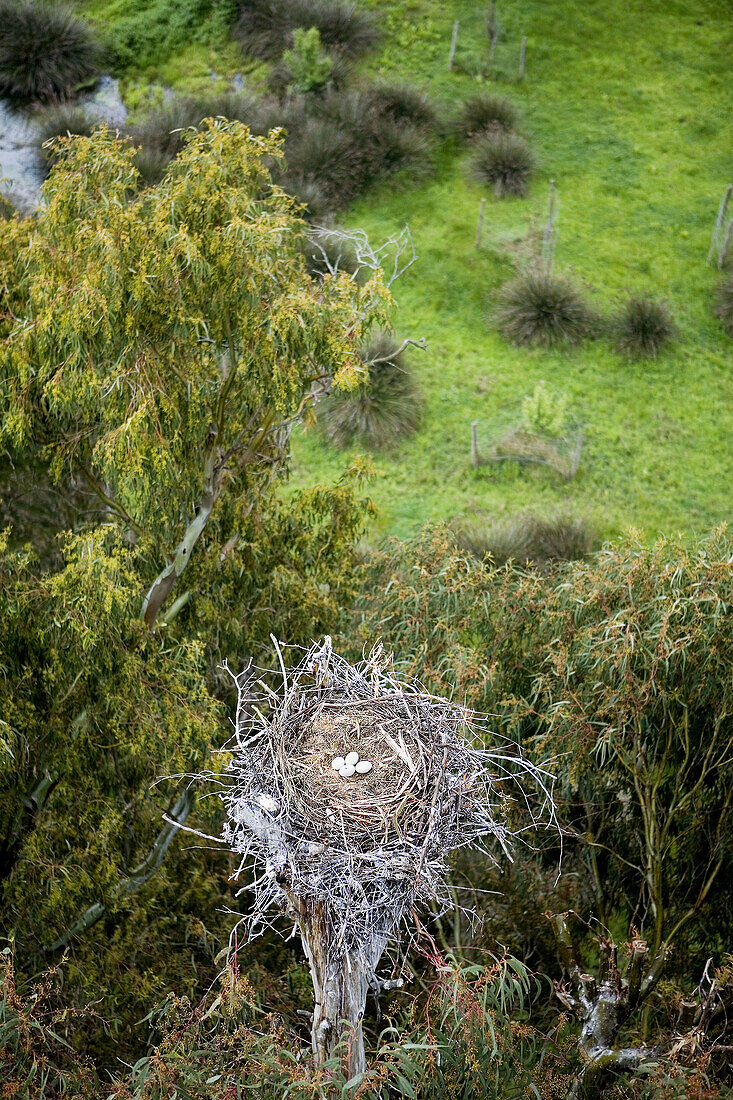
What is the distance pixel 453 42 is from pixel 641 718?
59.1ft

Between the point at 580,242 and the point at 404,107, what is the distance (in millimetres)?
4459

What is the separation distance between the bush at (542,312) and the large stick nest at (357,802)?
1212 cm

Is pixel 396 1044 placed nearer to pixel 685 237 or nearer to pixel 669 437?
pixel 669 437

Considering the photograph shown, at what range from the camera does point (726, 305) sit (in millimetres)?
17766

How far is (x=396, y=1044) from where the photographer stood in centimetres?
565

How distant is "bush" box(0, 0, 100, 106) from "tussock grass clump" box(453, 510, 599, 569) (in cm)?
1299

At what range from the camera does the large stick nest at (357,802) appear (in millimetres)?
5227

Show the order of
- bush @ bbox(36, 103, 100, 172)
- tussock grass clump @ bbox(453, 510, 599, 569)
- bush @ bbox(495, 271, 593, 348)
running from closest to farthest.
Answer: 1. tussock grass clump @ bbox(453, 510, 599, 569)
2. bush @ bbox(495, 271, 593, 348)
3. bush @ bbox(36, 103, 100, 172)

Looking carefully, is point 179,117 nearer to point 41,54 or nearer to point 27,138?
point 27,138

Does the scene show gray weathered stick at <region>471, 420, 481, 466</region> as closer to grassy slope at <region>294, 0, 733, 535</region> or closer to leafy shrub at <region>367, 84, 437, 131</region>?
grassy slope at <region>294, 0, 733, 535</region>

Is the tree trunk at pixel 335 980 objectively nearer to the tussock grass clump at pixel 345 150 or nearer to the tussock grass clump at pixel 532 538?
the tussock grass clump at pixel 532 538

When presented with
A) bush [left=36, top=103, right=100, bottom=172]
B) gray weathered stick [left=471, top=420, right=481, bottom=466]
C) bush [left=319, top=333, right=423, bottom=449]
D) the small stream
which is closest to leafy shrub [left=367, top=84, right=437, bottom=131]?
the small stream

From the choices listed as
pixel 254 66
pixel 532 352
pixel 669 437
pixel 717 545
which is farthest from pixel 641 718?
pixel 254 66

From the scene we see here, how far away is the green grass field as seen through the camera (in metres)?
15.3
